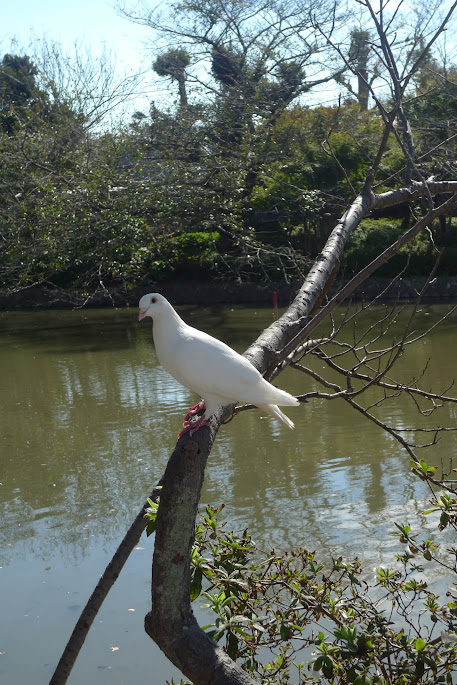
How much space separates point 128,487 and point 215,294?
34.3 ft

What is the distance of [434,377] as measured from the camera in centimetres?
841

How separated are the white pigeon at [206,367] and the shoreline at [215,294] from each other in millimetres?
12193

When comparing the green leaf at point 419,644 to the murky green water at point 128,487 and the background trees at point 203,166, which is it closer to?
the murky green water at point 128,487

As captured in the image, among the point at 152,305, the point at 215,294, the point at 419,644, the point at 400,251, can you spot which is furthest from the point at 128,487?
the point at 400,251

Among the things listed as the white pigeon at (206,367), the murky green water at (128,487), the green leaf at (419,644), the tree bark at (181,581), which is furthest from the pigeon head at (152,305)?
the murky green water at (128,487)

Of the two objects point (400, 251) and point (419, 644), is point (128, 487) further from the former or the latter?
point (400, 251)

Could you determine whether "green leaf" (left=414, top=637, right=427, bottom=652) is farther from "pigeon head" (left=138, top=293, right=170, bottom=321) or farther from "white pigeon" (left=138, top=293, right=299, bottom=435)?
"pigeon head" (left=138, top=293, right=170, bottom=321)

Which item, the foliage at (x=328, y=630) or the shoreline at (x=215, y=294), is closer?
the foliage at (x=328, y=630)

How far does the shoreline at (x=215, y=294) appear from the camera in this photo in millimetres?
14398

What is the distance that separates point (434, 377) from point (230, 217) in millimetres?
5899

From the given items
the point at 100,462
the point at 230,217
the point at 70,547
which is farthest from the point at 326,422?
the point at 230,217

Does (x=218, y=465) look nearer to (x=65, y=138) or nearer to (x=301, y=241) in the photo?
(x=65, y=138)

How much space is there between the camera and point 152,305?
7.31 feet

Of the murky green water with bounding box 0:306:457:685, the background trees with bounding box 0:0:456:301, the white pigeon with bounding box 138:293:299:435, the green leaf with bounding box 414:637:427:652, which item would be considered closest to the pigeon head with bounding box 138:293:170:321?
the white pigeon with bounding box 138:293:299:435
